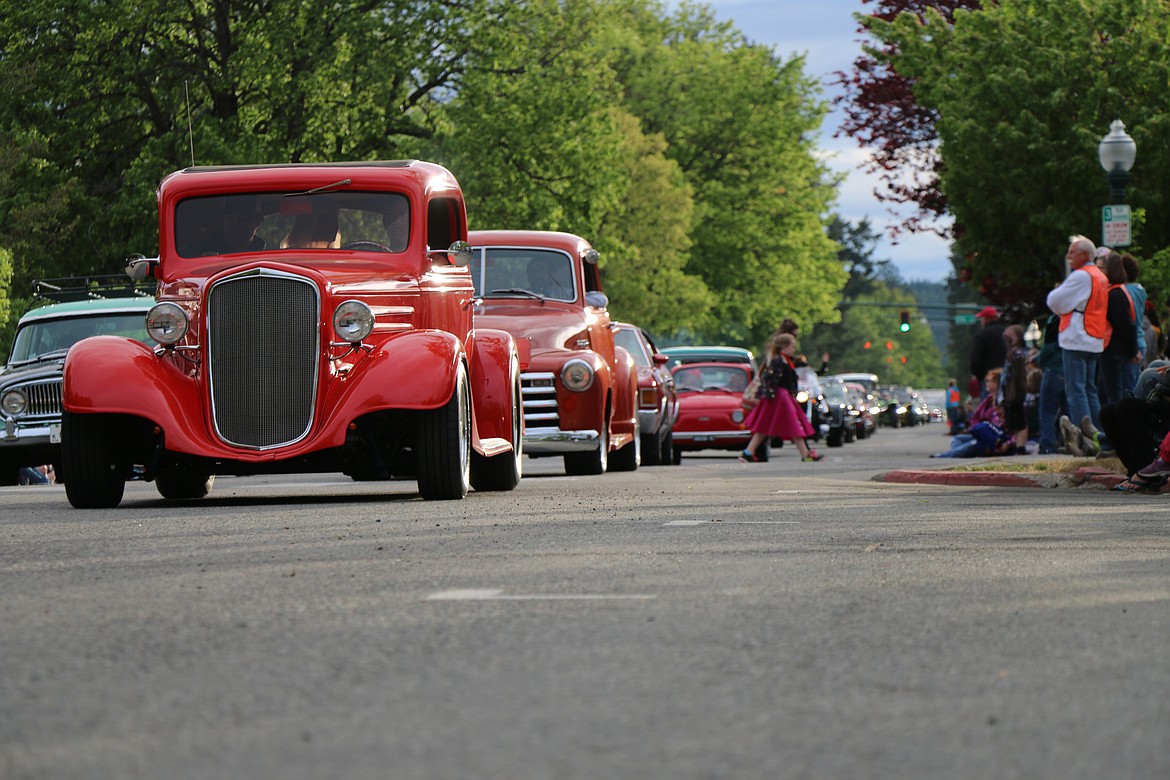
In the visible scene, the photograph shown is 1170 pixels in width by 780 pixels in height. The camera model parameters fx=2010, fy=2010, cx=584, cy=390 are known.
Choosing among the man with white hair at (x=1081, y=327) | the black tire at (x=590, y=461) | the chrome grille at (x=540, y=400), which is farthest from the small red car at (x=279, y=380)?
the man with white hair at (x=1081, y=327)

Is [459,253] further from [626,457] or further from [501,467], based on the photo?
[626,457]

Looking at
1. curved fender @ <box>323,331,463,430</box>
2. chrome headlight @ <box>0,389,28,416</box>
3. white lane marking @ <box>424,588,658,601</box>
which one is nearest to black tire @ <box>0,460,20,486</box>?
chrome headlight @ <box>0,389,28,416</box>

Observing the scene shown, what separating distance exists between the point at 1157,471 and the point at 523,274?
7028mm

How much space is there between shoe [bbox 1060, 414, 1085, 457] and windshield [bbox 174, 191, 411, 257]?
6418mm

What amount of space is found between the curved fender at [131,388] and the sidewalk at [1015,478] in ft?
21.9

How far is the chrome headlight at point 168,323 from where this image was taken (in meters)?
12.5

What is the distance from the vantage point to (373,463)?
1286 cm

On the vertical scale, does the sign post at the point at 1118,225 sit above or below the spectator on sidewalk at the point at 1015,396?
above

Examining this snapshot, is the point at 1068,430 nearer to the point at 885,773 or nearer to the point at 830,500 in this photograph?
the point at 830,500

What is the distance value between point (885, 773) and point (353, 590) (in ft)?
11.4

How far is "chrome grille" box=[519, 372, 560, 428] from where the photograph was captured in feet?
58.1

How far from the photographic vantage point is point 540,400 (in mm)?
17750

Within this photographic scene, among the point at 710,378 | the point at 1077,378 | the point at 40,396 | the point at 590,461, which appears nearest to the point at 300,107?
the point at 710,378

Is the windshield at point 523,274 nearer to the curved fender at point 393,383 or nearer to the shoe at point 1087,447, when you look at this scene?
the shoe at point 1087,447
